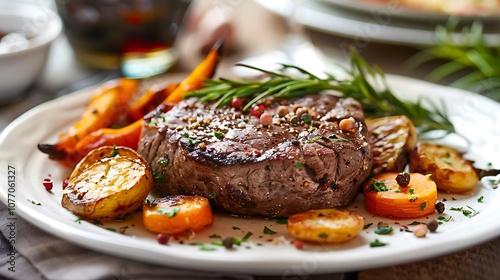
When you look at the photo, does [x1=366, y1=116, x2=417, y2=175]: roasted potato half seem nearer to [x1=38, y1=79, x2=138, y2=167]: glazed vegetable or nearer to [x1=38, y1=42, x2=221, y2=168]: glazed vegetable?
[x1=38, y1=42, x2=221, y2=168]: glazed vegetable

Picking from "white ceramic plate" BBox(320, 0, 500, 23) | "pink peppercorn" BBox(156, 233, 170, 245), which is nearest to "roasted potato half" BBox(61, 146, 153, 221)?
"pink peppercorn" BBox(156, 233, 170, 245)

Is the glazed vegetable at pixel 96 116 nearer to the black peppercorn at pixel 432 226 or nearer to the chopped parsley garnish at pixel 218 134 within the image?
the chopped parsley garnish at pixel 218 134

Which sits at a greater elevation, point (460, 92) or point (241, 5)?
point (460, 92)

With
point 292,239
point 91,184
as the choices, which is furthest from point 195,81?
point 292,239

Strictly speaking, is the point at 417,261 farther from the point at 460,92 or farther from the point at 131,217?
the point at 460,92

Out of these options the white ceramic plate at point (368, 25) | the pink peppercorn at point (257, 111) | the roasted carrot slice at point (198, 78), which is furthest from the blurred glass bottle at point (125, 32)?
the pink peppercorn at point (257, 111)
